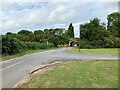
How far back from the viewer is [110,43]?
70438mm

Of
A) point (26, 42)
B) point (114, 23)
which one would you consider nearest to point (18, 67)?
point (26, 42)

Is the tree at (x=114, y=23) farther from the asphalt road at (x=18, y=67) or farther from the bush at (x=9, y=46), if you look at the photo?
the asphalt road at (x=18, y=67)

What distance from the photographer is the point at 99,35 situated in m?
78.8

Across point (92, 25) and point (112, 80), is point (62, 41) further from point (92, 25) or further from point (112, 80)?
point (112, 80)

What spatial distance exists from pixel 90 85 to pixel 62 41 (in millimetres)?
84728

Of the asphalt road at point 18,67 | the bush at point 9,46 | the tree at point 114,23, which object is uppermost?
the tree at point 114,23

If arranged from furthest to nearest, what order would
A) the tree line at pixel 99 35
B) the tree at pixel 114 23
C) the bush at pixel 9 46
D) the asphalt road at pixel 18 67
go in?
the tree at pixel 114 23
the tree line at pixel 99 35
the bush at pixel 9 46
the asphalt road at pixel 18 67

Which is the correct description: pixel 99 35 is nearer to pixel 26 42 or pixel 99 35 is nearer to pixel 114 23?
pixel 114 23

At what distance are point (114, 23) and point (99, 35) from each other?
1469cm

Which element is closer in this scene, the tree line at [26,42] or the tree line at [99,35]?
the tree line at [26,42]

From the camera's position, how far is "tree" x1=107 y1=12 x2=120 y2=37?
82.9 m

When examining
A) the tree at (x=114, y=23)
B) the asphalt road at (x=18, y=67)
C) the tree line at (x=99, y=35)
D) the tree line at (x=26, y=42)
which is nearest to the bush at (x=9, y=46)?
the tree line at (x=26, y=42)

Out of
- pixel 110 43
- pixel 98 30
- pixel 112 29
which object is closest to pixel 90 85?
pixel 110 43

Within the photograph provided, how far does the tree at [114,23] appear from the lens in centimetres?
8293
